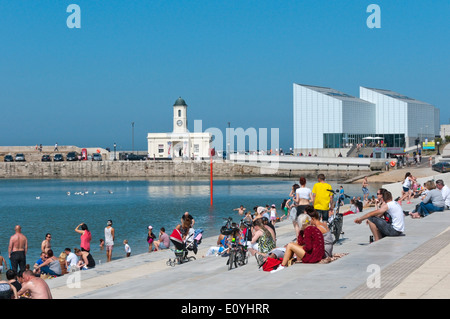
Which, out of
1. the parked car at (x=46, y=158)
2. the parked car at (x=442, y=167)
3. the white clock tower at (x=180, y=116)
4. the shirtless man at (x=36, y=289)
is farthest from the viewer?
the white clock tower at (x=180, y=116)

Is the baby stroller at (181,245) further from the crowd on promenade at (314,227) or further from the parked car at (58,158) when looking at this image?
the parked car at (58,158)

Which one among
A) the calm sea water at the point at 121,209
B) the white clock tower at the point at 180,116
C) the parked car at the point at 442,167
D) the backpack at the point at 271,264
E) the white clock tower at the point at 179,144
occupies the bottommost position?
the calm sea water at the point at 121,209

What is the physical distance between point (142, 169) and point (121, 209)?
1759 inches

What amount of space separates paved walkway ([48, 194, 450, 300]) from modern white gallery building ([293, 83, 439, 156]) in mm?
74176

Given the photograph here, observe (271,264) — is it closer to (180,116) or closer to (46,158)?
(46,158)

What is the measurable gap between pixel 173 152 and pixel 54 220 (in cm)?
6163

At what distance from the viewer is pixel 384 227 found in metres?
15.1

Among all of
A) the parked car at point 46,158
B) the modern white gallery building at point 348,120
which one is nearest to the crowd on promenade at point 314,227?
the modern white gallery building at point 348,120

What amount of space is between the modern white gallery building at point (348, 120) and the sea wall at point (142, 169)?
385 inches

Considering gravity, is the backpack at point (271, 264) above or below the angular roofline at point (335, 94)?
below

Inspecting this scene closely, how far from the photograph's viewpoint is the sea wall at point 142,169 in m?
84.3

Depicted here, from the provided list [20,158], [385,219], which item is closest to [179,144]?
[20,158]

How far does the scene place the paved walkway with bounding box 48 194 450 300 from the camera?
9.38m
